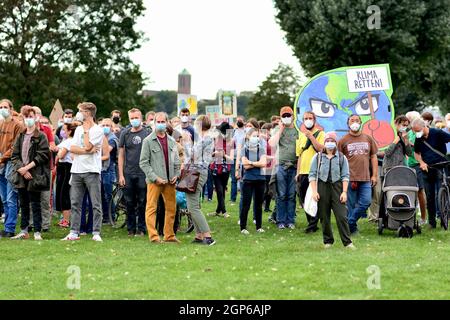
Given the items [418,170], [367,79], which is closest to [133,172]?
[418,170]

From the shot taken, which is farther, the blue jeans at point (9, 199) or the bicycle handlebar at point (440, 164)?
the bicycle handlebar at point (440, 164)

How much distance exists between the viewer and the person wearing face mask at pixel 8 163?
1493 cm

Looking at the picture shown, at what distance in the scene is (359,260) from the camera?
11.7 m

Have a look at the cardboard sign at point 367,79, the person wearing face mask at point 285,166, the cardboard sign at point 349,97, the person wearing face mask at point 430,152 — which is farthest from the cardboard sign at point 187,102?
the person wearing face mask at point 430,152

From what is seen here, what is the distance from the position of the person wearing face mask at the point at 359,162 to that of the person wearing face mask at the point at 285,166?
162cm

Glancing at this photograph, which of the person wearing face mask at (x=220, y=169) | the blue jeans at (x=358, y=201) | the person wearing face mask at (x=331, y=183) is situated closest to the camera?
the person wearing face mask at (x=331, y=183)

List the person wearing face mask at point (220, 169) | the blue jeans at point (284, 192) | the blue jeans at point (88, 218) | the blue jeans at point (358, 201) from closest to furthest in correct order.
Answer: the blue jeans at point (358, 201) → the blue jeans at point (88, 218) → the blue jeans at point (284, 192) → the person wearing face mask at point (220, 169)

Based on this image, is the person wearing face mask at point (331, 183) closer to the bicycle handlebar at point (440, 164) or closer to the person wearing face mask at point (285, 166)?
the person wearing face mask at point (285, 166)

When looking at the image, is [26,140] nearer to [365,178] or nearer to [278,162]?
[278,162]

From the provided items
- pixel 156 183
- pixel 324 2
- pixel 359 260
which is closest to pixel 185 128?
pixel 156 183

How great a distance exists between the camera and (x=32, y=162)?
14461mm

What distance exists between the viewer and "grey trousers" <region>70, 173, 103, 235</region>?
14305 mm

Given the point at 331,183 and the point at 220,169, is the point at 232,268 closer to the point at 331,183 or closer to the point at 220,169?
the point at 331,183

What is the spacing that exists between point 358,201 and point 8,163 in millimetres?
5998
